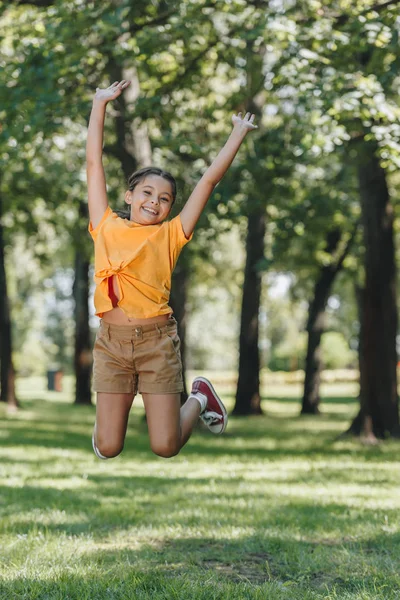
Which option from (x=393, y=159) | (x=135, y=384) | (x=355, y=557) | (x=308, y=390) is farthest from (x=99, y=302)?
(x=308, y=390)

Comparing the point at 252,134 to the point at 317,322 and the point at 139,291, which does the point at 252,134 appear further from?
the point at 139,291

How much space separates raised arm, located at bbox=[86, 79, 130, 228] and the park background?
2.10m

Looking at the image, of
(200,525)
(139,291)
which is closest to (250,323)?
(200,525)

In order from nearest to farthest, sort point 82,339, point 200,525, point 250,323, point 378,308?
1. point 200,525
2. point 378,308
3. point 250,323
4. point 82,339

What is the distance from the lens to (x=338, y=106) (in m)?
9.46

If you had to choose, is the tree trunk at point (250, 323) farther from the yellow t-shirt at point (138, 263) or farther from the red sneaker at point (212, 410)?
the yellow t-shirt at point (138, 263)

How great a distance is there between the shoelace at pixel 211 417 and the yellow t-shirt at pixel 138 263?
3.68 feet

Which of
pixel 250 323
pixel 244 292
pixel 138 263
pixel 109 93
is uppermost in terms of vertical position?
pixel 109 93

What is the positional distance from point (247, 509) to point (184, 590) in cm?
275

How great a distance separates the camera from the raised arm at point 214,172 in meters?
4.68

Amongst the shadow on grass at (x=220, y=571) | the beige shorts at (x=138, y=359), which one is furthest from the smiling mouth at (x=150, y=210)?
the shadow on grass at (x=220, y=571)

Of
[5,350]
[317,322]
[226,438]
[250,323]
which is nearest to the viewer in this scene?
[226,438]

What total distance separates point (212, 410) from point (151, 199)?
166 centimetres

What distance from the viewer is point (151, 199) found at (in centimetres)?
485
